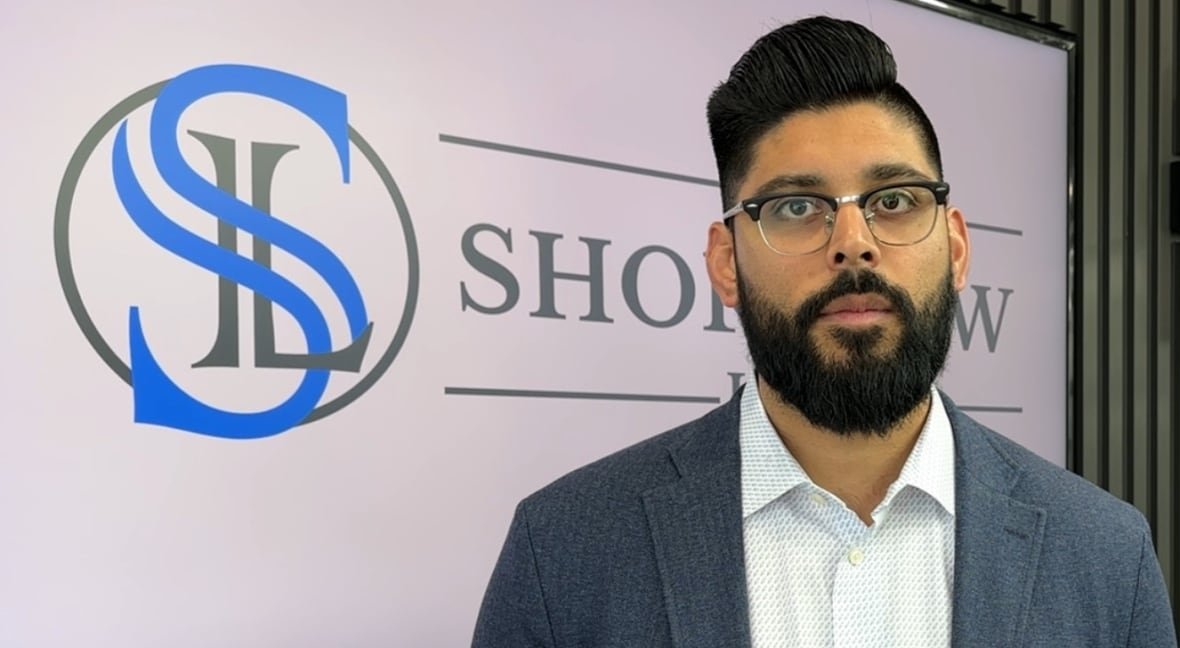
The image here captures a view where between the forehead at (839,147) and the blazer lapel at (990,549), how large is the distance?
13.9 inches

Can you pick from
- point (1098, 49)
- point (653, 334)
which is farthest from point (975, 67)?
point (653, 334)

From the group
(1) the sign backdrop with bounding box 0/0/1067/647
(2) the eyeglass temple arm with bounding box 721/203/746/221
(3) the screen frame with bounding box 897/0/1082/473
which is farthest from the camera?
(3) the screen frame with bounding box 897/0/1082/473

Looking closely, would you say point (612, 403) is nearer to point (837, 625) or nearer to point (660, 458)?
point (660, 458)

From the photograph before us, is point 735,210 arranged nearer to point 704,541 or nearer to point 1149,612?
point 704,541

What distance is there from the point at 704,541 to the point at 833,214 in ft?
1.33

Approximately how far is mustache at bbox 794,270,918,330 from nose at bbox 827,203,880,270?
0.04 feet

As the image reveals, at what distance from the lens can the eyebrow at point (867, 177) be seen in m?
1.47

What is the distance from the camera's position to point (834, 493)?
152 centimetres

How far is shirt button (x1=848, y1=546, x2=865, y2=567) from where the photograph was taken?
146 centimetres

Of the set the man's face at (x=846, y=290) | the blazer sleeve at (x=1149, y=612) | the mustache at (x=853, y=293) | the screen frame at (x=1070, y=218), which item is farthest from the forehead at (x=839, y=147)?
the screen frame at (x=1070, y=218)

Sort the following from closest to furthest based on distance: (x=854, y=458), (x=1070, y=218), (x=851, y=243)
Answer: (x=851, y=243) < (x=854, y=458) < (x=1070, y=218)

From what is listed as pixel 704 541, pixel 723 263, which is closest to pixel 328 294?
pixel 723 263

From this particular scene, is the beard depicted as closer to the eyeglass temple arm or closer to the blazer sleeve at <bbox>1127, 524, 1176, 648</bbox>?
the eyeglass temple arm

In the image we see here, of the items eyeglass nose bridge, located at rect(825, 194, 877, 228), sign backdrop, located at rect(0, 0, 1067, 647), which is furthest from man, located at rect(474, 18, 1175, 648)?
sign backdrop, located at rect(0, 0, 1067, 647)
